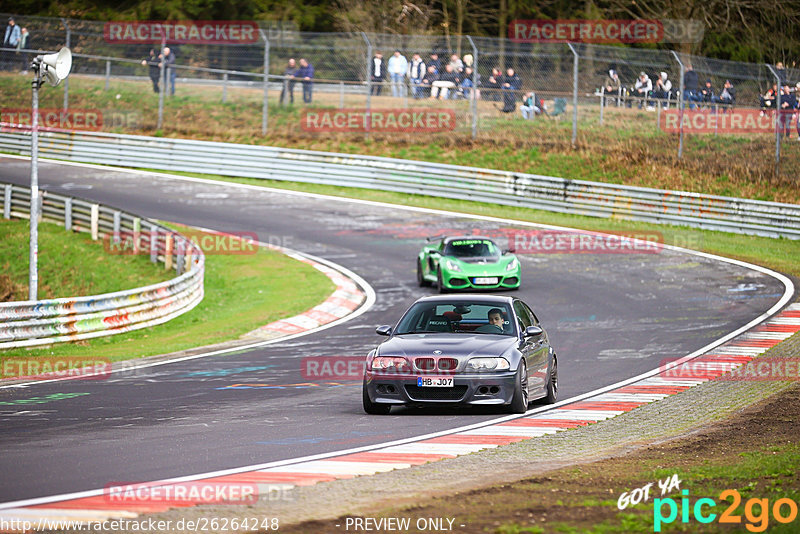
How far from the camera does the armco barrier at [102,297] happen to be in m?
17.8

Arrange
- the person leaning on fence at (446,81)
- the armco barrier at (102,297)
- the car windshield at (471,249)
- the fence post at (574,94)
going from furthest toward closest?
1. the person leaning on fence at (446,81)
2. the fence post at (574,94)
3. the car windshield at (471,249)
4. the armco barrier at (102,297)

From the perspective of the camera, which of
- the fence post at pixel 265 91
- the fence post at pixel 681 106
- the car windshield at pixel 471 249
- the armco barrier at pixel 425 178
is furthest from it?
the fence post at pixel 265 91

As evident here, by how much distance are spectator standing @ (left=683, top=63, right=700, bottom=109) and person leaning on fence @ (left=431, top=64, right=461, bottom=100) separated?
24.2 ft

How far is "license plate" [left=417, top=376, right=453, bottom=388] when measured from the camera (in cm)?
1150

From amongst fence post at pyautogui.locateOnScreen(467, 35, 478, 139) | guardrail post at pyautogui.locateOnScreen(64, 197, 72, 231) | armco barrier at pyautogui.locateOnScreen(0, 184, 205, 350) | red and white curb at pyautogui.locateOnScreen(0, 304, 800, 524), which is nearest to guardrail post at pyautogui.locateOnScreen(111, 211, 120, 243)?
armco barrier at pyautogui.locateOnScreen(0, 184, 205, 350)

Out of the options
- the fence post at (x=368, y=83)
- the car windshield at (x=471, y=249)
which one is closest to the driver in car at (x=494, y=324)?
the car windshield at (x=471, y=249)

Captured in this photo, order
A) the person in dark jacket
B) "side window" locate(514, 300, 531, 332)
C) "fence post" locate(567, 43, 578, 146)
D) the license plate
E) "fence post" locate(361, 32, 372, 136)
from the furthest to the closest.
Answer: "fence post" locate(361, 32, 372, 136) → the person in dark jacket → "fence post" locate(567, 43, 578, 146) → "side window" locate(514, 300, 531, 332) → the license plate

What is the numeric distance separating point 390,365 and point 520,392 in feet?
4.64

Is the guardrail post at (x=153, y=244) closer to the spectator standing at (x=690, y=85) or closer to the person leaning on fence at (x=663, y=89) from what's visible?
the person leaning on fence at (x=663, y=89)

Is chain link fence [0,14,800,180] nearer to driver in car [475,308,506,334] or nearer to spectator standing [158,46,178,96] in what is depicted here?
spectator standing [158,46,178,96]

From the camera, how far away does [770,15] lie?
43.7 meters

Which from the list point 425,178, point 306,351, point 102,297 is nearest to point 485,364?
→ point 306,351

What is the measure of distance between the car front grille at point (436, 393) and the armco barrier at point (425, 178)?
68.0 ft

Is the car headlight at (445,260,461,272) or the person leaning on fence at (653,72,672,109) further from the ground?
the person leaning on fence at (653,72,672,109)
